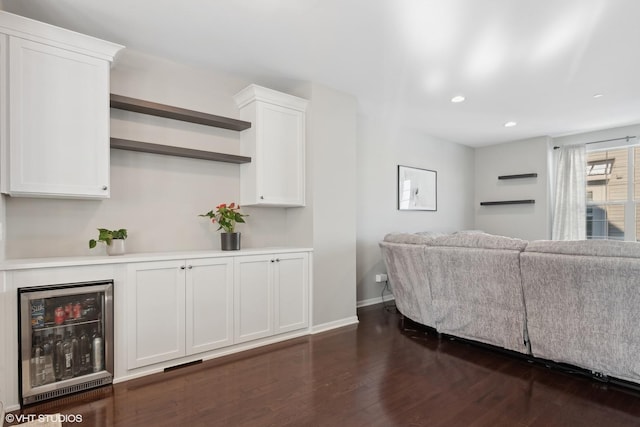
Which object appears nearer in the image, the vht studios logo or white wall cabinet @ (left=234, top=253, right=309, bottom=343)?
the vht studios logo

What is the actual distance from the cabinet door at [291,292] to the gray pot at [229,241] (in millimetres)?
410

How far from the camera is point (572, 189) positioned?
567cm

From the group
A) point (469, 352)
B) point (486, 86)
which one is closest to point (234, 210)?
point (469, 352)

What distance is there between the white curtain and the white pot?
6182mm

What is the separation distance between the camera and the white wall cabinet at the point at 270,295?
307cm

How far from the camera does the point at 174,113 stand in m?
3.02

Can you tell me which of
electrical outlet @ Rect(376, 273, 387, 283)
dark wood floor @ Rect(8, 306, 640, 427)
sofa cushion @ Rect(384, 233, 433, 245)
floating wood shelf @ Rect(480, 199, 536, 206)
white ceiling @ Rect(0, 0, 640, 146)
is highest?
white ceiling @ Rect(0, 0, 640, 146)

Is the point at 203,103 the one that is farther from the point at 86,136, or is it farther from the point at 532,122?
the point at 532,122

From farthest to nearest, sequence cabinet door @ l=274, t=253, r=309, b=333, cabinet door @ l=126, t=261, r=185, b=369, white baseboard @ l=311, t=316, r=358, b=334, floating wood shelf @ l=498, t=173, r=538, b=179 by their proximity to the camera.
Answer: floating wood shelf @ l=498, t=173, r=538, b=179, white baseboard @ l=311, t=316, r=358, b=334, cabinet door @ l=274, t=253, r=309, b=333, cabinet door @ l=126, t=261, r=185, b=369

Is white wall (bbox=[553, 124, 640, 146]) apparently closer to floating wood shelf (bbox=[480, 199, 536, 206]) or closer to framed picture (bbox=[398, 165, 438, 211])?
floating wood shelf (bbox=[480, 199, 536, 206])

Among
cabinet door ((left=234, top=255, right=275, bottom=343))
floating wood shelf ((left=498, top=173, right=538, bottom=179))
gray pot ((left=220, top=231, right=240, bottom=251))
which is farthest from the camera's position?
floating wood shelf ((left=498, top=173, right=538, bottom=179))

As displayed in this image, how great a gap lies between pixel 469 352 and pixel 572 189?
4152 mm

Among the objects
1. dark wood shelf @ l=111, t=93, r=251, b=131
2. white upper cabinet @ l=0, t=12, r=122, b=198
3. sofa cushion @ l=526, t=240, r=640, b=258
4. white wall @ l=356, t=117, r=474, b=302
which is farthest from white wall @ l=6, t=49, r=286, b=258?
sofa cushion @ l=526, t=240, r=640, b=258

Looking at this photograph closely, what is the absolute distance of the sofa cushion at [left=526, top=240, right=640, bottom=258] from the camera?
2.22m
